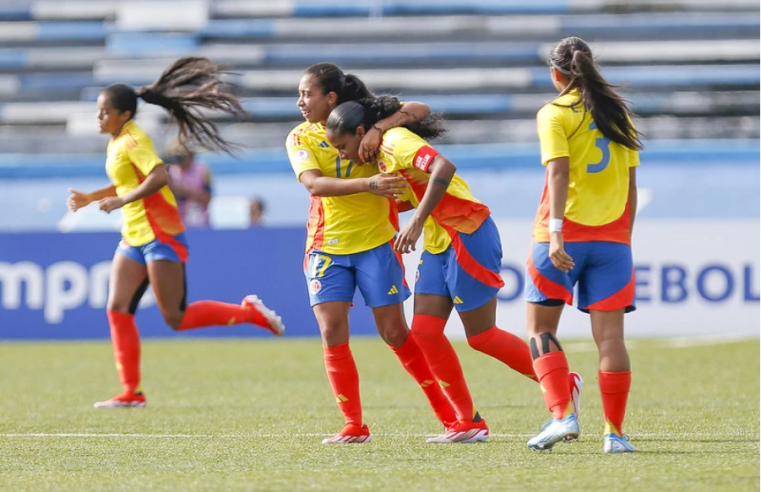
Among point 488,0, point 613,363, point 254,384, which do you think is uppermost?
point 488,0

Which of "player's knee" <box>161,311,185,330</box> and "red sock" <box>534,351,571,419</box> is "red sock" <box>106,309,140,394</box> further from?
"red sock" <box>534,351,571,419</box>

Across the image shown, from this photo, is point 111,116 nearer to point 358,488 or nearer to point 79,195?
point 79,195

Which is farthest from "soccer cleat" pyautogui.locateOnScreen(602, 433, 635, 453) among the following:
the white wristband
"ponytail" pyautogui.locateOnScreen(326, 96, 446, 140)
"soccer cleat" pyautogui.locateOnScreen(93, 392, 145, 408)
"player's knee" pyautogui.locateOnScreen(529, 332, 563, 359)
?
"soccer cleat" pyautogui.locateOnScreen(93, 392, 145, 408)

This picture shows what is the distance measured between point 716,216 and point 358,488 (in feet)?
38.2

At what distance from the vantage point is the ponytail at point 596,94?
15.8 feet

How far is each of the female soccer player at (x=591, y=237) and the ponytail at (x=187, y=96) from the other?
2996 millimetres

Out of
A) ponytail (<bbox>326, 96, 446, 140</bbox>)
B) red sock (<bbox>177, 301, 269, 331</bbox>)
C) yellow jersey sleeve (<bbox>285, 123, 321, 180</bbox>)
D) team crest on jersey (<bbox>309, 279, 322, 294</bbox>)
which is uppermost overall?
ponytail (<bbox>326, 96, 446, 140</bbox>)

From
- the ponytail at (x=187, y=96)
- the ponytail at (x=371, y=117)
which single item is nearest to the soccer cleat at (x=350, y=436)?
the ponytail at (x=371, y=117)

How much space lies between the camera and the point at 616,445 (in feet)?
15.7

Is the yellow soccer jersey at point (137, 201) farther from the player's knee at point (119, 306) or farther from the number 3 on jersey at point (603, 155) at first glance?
the number 3 on jersey at point (603, 155)

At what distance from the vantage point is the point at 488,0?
19.8m

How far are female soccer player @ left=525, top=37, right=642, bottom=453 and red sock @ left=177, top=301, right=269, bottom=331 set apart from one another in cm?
328

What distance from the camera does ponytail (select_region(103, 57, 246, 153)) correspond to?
7402 millimetres

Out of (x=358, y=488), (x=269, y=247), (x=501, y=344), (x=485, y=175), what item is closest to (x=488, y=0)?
(x=485, y=175)
